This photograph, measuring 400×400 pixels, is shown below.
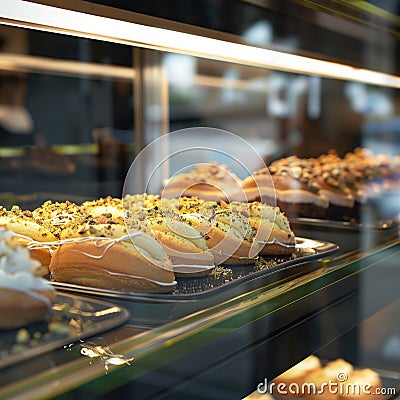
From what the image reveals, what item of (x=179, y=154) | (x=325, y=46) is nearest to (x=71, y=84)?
(x=179, y=154)

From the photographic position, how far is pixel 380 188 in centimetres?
172

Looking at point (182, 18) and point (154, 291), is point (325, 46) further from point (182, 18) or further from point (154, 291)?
point (154, 291)

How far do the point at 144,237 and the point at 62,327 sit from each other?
226mm

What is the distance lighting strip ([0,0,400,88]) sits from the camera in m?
0.80

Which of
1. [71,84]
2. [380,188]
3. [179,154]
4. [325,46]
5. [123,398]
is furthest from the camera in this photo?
[71,84]

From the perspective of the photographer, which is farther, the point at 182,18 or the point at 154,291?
the point at 182,18

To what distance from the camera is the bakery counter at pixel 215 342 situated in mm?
562

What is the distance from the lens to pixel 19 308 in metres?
A: 0.60

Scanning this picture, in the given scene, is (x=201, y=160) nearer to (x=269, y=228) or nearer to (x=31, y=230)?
(x=269, y=228)

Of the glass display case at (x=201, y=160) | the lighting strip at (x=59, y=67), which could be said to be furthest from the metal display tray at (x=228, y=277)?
the lighting strip at (x=59, y=67)

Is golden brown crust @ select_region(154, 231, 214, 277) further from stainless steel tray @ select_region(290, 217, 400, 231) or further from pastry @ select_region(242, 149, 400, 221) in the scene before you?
stainless steel tray @ select_region(290, 217, 400, 231)

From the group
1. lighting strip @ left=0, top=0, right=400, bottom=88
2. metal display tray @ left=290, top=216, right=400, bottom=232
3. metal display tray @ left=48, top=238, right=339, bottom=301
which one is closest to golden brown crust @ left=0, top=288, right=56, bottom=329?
metal display tray @ left=48, top=238, right=339, bottom=301

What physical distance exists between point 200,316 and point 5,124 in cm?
187

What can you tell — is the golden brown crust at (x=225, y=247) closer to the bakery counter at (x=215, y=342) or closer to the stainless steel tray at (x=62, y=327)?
the bakery counter at (x=215, y=342)
